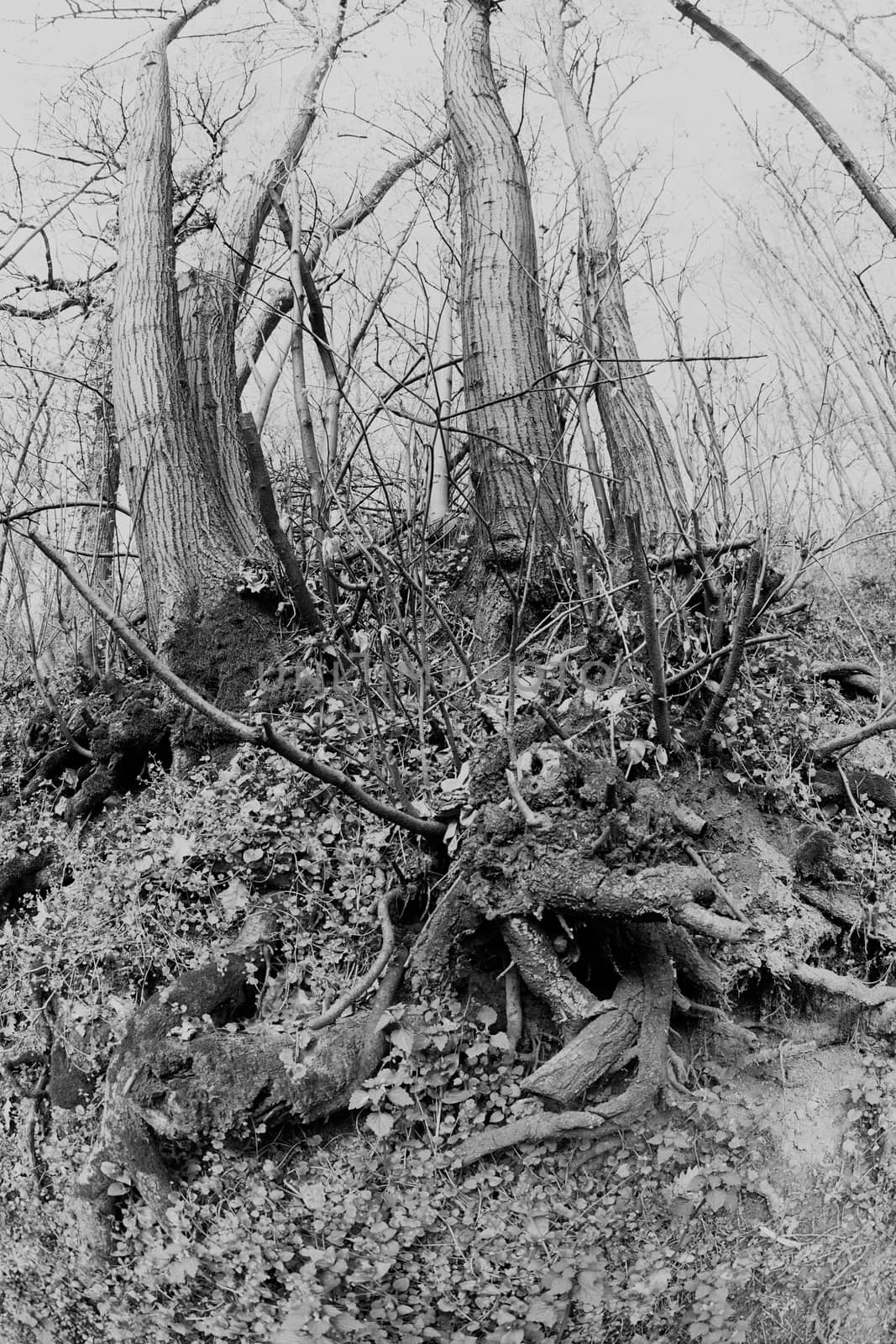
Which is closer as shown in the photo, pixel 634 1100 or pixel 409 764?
pixel 634 1100

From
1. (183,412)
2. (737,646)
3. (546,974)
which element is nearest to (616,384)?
(737,646)

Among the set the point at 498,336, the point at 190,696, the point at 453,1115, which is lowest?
the point at 453,1115

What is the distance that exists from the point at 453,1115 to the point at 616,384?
3.24 m

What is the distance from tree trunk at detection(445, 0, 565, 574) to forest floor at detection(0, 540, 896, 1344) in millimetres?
1102

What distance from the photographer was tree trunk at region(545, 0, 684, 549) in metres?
5.12

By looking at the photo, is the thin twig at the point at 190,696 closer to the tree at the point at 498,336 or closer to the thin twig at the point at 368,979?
the thin twig at the point at 368,979

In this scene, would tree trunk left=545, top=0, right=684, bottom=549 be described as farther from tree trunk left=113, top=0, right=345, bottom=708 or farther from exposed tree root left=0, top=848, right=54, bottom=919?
exposed tree root left=0, top=848, right=54, bottom=919

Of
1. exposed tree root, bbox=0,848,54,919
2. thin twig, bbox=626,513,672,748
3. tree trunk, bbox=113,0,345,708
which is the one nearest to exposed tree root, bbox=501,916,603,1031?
thin twig, bbox=626,513,672,748

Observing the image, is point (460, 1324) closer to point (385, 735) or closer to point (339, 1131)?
point (339, 1131)

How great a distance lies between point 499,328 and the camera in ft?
17.8

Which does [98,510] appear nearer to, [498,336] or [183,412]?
[183,412]

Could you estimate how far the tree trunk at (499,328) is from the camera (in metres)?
4.93

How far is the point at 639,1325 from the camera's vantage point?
10.5 ft

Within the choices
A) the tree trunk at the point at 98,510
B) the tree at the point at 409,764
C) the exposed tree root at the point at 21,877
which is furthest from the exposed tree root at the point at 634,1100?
the tree trunk at the point at 98,510
